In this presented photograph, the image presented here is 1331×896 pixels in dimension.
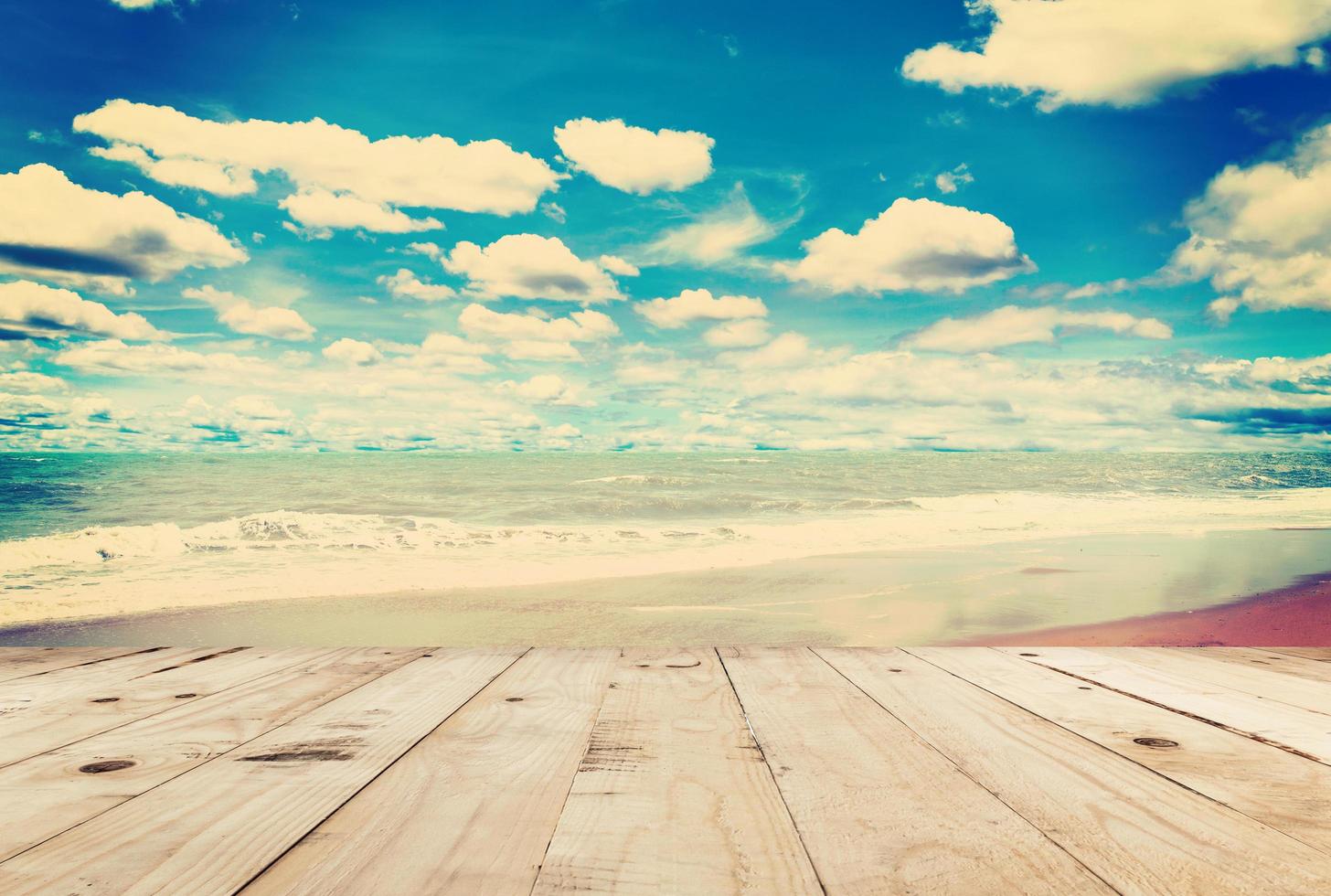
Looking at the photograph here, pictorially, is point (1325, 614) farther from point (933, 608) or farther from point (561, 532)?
point (561, 532)

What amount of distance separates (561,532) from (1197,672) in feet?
41.9

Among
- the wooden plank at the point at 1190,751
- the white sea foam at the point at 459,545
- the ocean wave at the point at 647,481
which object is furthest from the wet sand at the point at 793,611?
the ocean wave at the point at 647,481

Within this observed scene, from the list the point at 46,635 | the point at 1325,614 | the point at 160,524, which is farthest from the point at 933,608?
the point at 160,524

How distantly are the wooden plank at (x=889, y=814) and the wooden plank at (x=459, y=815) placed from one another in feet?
1.51

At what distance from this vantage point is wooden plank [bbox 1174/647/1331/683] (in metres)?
2.60

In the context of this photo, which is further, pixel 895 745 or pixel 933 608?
pixel 933 608

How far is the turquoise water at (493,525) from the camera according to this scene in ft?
31.6

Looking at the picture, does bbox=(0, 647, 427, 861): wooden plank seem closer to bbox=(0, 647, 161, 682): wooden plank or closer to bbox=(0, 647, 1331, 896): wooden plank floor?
bbox=(0, 647, 1331, 896): wooden plank floor

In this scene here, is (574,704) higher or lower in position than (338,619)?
higher

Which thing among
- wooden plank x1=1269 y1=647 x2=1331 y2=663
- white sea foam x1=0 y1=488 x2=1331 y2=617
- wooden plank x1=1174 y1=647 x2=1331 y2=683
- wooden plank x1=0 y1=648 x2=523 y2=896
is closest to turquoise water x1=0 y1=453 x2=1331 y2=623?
white sea foam x1=0 y1=488 x2=1331 y2=617

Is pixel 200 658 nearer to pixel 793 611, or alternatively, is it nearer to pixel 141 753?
pixel 141 753

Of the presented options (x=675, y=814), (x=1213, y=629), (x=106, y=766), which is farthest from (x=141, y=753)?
(x=1213, y=629)

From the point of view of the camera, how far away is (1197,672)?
2.59m

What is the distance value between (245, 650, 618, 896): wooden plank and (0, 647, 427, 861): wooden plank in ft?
1.55
